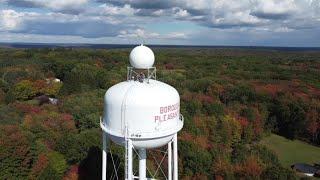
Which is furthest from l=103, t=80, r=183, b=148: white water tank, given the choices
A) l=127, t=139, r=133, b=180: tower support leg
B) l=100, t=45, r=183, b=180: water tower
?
l=127, t=139, r=133, b=180: tower support leg

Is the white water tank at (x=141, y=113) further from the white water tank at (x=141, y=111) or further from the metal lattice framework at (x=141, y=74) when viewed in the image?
the metal lattice framework at (x=141, y=74)

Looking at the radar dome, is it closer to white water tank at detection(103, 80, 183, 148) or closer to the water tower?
the water tower

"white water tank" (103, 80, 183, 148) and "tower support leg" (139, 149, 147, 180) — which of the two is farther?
"tower support leg" (139, 149, 147, 180)

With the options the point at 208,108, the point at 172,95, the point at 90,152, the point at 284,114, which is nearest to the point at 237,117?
the point at 208,108

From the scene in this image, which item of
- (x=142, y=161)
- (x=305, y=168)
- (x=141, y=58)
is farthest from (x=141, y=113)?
(x=305, y=168)

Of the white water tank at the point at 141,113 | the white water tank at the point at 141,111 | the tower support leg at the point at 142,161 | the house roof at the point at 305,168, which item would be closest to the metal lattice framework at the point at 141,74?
the white water tank at the point at 141,111

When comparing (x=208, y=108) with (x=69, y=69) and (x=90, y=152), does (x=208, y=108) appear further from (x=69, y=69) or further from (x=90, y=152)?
(x=69, y=69)

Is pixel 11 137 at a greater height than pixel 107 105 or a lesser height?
lesser
